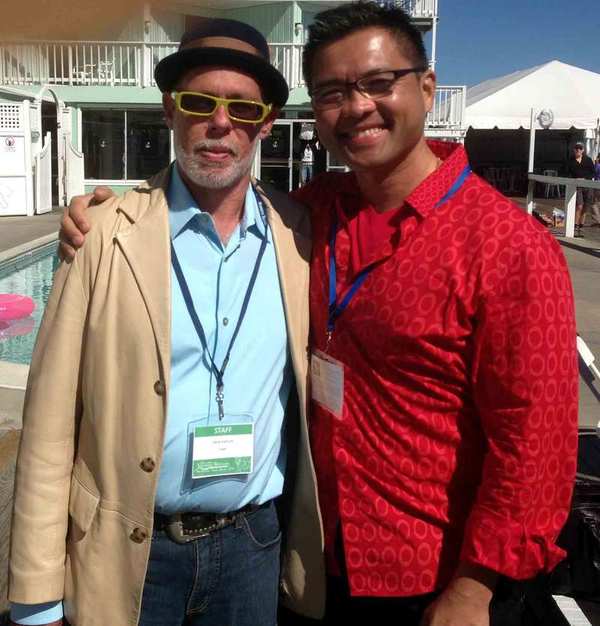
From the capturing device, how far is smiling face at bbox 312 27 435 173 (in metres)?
1.67

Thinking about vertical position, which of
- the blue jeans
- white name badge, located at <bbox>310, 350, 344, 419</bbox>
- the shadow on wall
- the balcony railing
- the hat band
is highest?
the balcony railing

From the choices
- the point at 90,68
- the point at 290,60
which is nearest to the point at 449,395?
the point at 290,60

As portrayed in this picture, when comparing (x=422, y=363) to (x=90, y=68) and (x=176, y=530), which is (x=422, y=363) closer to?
(x=176, y=530)

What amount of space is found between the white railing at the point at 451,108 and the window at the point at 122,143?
24.1 feet

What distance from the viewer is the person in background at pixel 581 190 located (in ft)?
49.9

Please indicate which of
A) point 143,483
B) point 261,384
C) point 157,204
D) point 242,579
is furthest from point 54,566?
point 157,204

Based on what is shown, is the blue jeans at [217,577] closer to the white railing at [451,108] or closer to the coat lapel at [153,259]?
the coat lapel at [153,259]

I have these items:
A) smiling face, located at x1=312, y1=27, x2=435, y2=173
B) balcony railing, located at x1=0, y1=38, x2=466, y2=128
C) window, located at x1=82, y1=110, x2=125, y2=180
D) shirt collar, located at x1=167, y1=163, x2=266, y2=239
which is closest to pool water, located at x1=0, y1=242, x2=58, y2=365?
shirt collar, located at x1=167, y1=163, x2=266, y2=239

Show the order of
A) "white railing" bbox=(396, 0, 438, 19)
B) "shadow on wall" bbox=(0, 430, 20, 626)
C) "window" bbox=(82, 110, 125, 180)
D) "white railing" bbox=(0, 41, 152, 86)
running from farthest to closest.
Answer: "white railing" bbox=(396, 0, 438, 19), "window" bbox=(82, 110, 125, 180), "white railing" bbox=(0, 41, 152, 86), "shadow on wall" bbox=(0, 430, 20, 626)

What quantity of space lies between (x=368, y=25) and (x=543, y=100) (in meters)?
21.8

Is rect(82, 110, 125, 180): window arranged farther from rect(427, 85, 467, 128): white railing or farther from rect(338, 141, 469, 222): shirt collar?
rect(338, 141, 469, 222): shirt collar

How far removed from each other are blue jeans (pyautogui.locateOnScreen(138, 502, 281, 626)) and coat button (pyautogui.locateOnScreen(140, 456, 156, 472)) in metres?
0.19

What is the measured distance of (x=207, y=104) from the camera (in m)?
1.80

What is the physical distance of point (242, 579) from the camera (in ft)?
5.94
